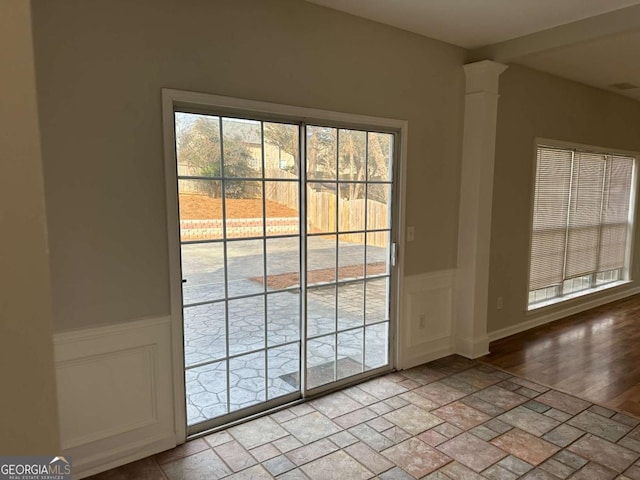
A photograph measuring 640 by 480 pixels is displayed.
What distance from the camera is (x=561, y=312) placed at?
5.02 meters

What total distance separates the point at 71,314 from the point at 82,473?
86 cm

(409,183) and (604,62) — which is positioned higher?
(604,62)

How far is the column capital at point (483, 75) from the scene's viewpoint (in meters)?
3.56

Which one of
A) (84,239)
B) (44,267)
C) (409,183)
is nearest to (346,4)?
(409,183)

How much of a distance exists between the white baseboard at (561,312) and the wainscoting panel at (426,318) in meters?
0.71

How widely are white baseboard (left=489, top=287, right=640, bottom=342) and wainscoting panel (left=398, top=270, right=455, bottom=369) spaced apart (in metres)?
0.71

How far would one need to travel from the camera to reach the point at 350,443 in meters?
2.53

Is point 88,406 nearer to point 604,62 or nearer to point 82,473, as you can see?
point 82,473

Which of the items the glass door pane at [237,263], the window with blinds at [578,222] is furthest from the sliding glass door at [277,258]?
the window with blinds at [578,222]

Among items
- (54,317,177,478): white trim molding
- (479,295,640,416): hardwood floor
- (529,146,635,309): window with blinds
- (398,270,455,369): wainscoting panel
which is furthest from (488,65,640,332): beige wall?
(54,317,177,478): white trim molding

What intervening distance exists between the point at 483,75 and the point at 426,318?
2125 mm

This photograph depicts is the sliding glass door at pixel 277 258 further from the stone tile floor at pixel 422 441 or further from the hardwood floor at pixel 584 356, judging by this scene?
the hardwood floor at pixel 584 356

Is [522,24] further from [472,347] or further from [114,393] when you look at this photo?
[114,393]

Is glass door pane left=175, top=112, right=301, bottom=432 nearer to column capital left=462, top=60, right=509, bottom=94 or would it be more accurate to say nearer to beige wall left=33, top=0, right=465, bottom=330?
beige wall left=33, top=0, right=465, bottom=330
